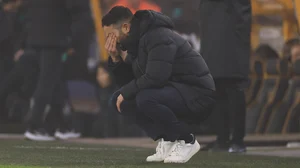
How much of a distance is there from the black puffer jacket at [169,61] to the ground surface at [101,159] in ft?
1.56

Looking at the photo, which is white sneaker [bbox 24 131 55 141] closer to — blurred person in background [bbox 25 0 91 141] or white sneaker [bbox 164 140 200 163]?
blurred person in background [bbox 25 0 91 141]

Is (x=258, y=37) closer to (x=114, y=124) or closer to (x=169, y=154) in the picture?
(x=114, y=124)

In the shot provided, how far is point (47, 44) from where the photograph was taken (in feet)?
31.5

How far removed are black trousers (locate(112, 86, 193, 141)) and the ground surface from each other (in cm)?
24

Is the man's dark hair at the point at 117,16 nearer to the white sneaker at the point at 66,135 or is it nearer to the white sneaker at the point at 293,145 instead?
the white sneaker at the point at 293,145

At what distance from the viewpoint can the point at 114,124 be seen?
10.9 meters

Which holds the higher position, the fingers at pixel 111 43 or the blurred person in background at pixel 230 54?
the fingers at pixel 111 43

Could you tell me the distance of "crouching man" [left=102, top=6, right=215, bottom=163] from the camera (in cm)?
598

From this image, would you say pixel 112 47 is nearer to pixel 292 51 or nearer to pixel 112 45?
pixel 112 45

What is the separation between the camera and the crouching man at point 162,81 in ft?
19.6

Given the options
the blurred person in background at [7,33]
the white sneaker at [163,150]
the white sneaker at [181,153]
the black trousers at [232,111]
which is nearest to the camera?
the white sneaker at [181,153]

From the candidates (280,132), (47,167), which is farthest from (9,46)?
(47,167)

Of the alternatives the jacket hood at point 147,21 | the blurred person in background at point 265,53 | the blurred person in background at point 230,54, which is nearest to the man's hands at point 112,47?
the jacket hood at point 147,21

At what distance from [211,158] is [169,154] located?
0.77 metres
